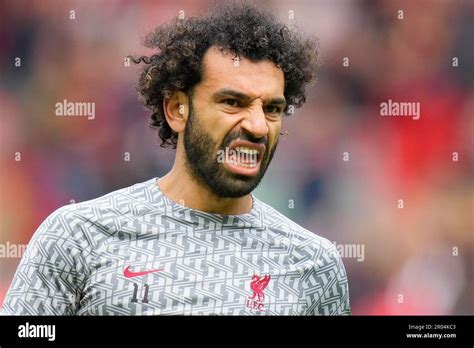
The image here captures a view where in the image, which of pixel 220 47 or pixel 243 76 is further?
pixel 220 47

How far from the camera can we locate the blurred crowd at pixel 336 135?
A: 6.93m

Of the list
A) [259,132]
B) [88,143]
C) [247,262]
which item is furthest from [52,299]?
[88,143]

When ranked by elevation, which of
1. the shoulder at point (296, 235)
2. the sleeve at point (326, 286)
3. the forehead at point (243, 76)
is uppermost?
the forehead at point (243, 76)

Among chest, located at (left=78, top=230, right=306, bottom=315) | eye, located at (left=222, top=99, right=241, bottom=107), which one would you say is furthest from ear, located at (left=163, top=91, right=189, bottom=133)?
chest, located at (left=78, top=230, right=306, bottom=315)

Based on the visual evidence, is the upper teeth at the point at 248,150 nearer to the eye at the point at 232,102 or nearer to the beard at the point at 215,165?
the beard at the point at 215,165

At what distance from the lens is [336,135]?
7355 millimetres

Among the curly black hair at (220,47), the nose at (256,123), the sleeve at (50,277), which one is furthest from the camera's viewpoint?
the curly black hair at (220,47)

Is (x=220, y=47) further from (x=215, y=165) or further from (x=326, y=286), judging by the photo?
(x=326, y=286)

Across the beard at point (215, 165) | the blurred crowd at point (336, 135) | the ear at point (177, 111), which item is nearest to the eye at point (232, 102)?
the beard at point (215, 165)

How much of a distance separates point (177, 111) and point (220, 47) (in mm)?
322

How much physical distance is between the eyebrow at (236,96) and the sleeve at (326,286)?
611 millimetres

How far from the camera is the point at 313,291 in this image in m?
3.47

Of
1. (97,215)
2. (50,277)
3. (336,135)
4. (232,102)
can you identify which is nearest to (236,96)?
(232,102)

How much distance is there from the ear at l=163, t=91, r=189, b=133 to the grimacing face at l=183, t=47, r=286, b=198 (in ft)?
0.33
